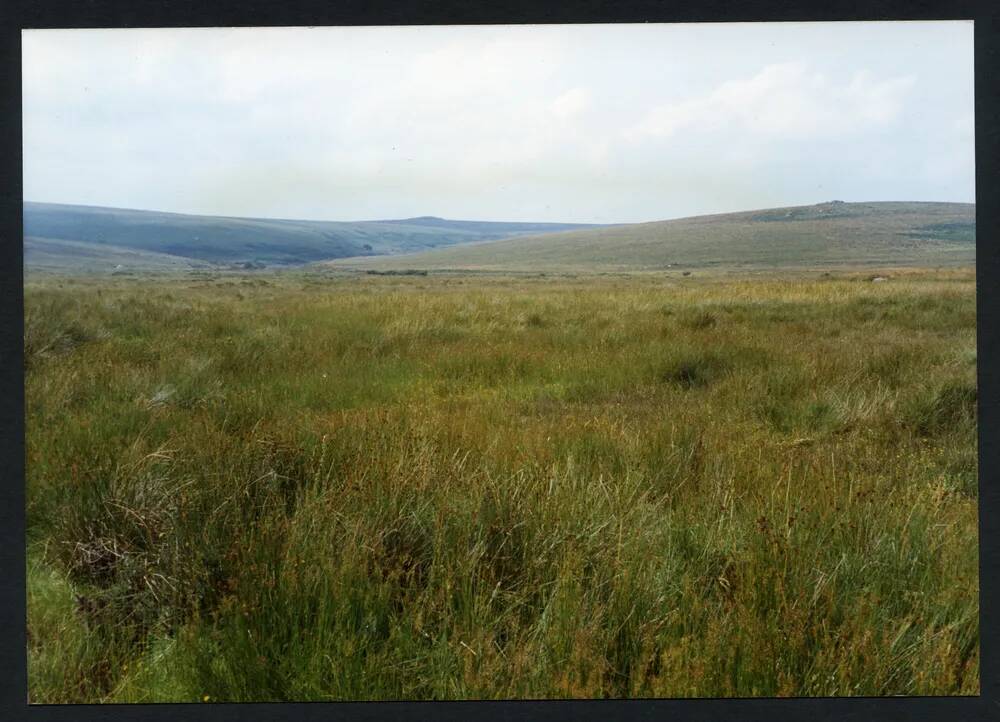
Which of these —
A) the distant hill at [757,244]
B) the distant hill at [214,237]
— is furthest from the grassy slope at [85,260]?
the distant hill at [757,244]

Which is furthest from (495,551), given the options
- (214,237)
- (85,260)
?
(214,237)

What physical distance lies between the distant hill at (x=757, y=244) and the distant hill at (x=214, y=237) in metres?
12.0

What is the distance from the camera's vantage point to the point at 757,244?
236ft

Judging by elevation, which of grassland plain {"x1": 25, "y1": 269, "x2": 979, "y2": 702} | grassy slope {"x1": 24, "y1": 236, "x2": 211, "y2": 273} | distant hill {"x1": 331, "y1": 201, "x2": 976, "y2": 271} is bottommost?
grassland plain {"x1": 25, "y1": 269, "x2": 979, "y2": 702}

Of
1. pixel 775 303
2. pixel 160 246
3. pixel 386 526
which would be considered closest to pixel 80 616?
pixel 386 526

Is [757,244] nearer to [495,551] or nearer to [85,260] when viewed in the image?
[85,260]

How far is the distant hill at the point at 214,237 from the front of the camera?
31344mm

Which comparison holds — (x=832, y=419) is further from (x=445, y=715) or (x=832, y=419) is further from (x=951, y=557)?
(x=445, y=715)

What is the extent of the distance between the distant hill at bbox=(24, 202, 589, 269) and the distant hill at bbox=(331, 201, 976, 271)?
12004 millimetres

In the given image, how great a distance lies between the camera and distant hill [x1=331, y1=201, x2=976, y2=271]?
63.6 m

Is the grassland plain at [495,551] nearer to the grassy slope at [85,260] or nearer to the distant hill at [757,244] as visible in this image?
the grassy slope at [85,260]

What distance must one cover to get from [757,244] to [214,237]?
6860 centimetres

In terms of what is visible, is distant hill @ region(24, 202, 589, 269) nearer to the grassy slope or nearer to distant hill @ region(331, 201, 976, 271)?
the grassy slope

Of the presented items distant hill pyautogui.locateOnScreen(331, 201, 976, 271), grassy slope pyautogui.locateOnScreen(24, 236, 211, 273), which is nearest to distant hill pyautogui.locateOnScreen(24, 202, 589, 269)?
grassy slope pyautogui.locateOnScreen(24, 236, 211, 273)
